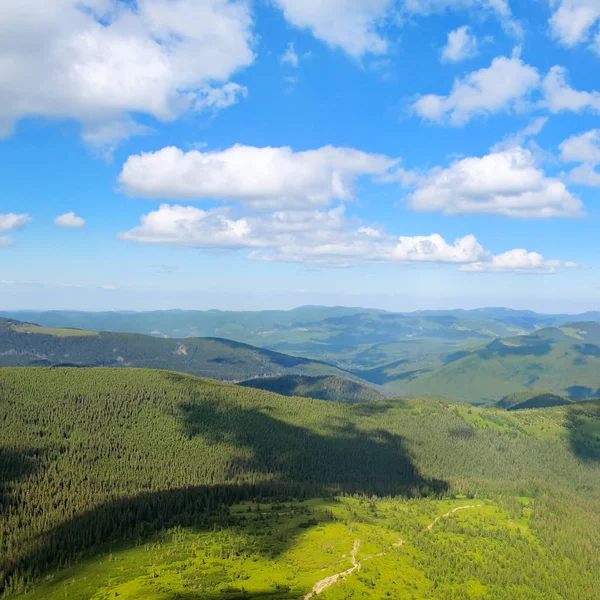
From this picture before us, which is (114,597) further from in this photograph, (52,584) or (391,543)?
(391,543)

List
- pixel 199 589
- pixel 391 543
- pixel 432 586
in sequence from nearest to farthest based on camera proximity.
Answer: pixel 199 589
pixel 432 586
pixel 391 543

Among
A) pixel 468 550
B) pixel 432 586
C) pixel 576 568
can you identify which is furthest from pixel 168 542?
pixel 576 568

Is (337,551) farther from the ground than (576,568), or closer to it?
farther from the ground

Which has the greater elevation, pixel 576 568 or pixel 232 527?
pixel 232 527

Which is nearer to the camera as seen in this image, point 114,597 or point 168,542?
point 114,597

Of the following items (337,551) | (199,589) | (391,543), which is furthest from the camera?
(391,543)

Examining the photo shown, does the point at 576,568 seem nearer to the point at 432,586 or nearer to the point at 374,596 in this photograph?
the point at 432,586

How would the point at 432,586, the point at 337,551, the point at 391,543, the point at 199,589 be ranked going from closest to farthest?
the point at 199,589, the point at 432,586, the point at 337,551, the point at 391,543

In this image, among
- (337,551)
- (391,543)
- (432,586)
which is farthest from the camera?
(391,543)

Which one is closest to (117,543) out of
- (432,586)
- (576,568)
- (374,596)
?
(374,596)
